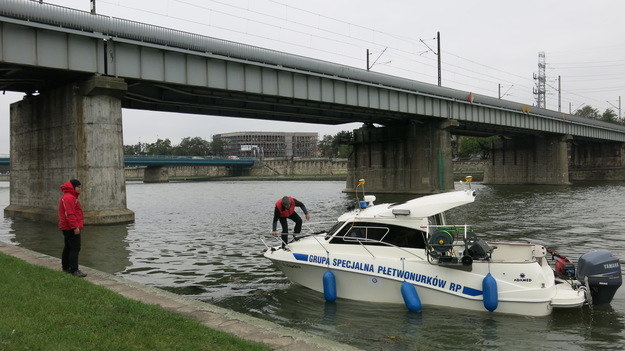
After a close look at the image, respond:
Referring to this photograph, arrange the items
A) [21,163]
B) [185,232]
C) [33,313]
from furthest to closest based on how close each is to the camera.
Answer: [21,163] → [185,232] → [33,313]

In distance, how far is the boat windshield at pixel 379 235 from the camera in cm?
1053

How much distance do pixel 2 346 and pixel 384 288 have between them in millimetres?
6830

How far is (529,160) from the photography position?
77875mm

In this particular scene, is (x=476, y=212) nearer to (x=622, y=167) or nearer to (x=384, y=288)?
(x=384, y=288)

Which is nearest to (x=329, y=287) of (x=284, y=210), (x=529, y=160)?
(x=284, y=210)

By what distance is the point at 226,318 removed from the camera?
7320 millimetres

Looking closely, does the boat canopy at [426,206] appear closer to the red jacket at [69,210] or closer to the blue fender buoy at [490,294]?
the blue fender buoy at [490,294]

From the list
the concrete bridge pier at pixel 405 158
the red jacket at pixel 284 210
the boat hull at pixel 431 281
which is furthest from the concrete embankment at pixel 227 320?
the concrete bridge pier at pixel 405 158

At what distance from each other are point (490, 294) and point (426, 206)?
2214mm

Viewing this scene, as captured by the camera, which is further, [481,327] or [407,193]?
[407,193]

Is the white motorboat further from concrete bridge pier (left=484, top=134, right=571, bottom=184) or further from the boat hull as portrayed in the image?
concrete bridge pier (left=484, top=134, right=571, bottom=184)

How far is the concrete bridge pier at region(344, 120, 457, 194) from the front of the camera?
51719 mm

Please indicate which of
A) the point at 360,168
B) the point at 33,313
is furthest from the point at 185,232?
the point at 360,168

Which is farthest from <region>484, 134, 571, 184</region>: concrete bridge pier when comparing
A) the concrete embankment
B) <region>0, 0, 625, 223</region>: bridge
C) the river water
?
the concrete embankment
